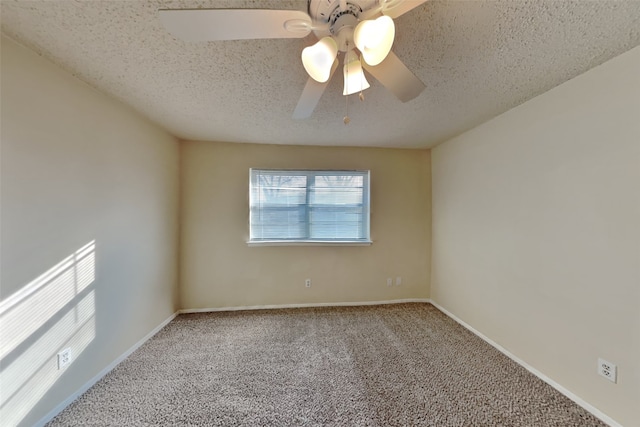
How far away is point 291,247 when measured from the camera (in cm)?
320

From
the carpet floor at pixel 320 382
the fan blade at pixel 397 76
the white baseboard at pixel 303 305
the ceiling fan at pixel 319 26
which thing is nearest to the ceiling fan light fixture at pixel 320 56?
the ceiling fan at pixel 319 26

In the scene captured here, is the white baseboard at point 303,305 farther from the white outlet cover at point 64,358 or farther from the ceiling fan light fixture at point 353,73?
the ceiling fan light fixture at point 353,73

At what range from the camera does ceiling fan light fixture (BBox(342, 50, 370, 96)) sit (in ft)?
3.68

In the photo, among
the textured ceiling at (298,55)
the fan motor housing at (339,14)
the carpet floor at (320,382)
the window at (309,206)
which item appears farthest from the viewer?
the window at (309,206)

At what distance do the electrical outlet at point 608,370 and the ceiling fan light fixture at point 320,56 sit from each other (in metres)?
2.29

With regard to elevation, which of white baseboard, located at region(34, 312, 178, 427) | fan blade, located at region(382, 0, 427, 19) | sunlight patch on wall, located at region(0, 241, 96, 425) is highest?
fan blade, located at region(382, 0, 427, 19)

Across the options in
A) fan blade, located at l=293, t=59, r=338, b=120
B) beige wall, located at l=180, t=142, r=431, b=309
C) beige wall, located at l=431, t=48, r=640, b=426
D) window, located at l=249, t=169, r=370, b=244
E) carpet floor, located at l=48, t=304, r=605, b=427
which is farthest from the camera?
window, located at l=249, t=169, r=370, b=244

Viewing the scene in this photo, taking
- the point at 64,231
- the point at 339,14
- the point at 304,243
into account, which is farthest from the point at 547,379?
the point at 64,231

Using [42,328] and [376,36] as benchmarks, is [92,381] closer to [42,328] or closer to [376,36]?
[42,328]

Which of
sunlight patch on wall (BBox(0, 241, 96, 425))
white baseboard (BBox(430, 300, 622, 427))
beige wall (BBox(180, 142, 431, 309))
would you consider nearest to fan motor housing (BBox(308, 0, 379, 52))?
sunlight patch on wall (BBox(0, 241, 96, 425))

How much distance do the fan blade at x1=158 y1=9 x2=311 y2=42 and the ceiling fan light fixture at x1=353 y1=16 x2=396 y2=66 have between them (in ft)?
0.66

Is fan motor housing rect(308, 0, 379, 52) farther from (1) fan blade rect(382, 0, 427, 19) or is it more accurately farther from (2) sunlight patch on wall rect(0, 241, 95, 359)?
(2) sunlight patch on wall rect(0, 241, 95, 359)

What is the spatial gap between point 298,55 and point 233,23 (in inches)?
23.6

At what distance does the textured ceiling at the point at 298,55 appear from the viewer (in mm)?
1088
